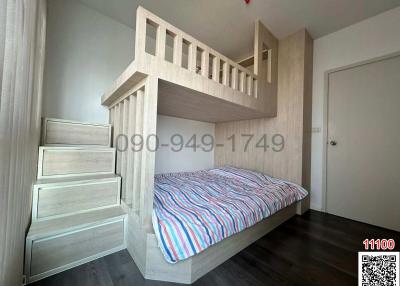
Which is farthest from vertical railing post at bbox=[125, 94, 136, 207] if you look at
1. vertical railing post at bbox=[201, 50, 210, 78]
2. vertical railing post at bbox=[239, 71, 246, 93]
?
vertical railing post at bbox=[239, 71, 246, 93]

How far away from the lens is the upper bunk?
45.0 inches

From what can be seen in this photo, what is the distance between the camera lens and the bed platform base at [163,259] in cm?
109

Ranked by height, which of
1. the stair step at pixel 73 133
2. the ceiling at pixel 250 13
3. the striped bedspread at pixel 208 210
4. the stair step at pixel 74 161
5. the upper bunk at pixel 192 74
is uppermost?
the ceiling at pixel 250 13

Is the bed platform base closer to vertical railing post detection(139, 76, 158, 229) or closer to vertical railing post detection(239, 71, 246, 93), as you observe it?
vertical railing post detection(139, 76, 158, 229)

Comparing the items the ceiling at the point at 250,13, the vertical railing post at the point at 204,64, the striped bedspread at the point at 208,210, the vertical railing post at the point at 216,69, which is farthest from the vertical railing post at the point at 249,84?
the striped bedspread at the point at 208,210

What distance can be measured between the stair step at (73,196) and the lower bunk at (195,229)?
37cm

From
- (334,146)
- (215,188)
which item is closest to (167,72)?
(215,188)

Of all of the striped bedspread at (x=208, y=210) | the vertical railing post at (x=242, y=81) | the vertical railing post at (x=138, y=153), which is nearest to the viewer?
the striped bedspread at (x=208, y=210)

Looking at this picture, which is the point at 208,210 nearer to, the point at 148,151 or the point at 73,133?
the point at 148,151

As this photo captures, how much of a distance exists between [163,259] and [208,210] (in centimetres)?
44

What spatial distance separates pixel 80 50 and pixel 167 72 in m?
1.62

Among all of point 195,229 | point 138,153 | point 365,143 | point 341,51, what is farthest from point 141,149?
point 341,51

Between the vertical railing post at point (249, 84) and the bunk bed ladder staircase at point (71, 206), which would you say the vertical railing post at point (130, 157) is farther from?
the vertical railing post at point (249, 84)

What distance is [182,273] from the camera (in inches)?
43.1
